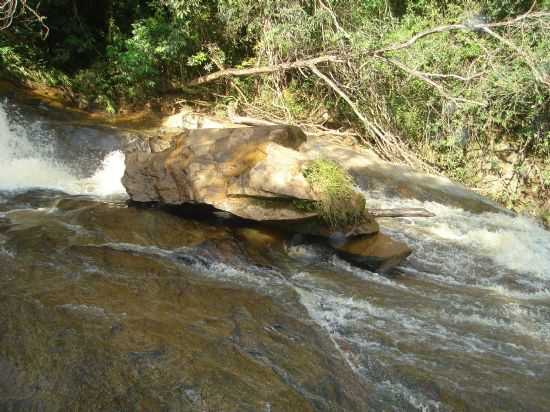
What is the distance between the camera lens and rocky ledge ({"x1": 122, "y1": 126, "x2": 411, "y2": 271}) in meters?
5.21

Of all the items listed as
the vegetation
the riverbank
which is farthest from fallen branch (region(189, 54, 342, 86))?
the riverbank

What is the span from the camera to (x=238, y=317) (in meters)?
3.73

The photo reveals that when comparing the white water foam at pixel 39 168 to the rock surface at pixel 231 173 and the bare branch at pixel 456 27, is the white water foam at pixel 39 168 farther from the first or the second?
the bare branch at pixel 456 27

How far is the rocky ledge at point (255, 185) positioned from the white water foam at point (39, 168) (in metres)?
1.08

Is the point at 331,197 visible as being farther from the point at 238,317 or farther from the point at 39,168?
the point at 39,168

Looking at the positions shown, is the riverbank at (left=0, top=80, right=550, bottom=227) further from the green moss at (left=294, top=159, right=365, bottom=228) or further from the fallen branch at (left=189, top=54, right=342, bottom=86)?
the green moss at (left=294, top=159, right=365, bottom=228)

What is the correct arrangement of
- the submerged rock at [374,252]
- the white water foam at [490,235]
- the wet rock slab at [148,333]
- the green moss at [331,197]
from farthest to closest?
the white water foam at [490,235], the submerged rock at [374,252], the green moss at [331,197], the wet rock slab at [148,333]

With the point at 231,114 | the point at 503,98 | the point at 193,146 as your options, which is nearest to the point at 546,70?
the point at 503,98

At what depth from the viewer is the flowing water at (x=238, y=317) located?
278cm

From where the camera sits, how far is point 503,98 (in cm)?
918

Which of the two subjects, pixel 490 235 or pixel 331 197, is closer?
pixel 331 197

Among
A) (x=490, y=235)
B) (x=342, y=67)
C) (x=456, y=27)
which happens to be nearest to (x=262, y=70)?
(x=342, y=67)

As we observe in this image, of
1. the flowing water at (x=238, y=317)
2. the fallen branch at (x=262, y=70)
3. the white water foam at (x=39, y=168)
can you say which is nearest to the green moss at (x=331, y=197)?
the flowing water at (x=238, y=317)

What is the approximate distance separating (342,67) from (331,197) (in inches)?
196
